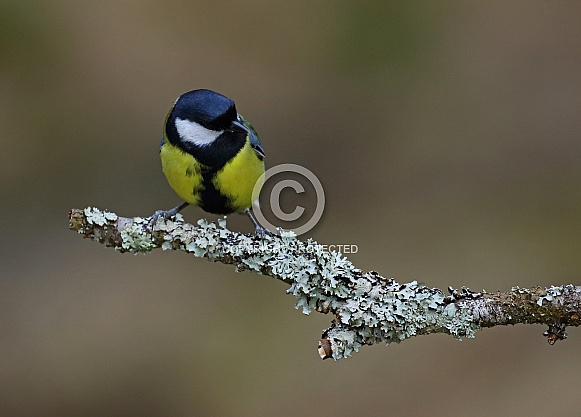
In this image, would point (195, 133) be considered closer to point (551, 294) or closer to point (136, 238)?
point (136, 238)

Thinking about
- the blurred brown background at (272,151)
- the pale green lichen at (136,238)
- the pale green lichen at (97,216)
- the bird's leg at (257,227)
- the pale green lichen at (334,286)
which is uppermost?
the blurred brown background at (272,151)

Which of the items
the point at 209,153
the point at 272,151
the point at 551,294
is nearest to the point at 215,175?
the point at 209,153

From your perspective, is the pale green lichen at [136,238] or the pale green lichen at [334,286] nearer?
the pale green lichen at [334,286]

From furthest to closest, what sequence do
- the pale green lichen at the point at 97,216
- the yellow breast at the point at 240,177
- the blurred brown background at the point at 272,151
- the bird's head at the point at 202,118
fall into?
the blurred brown background at the point at 272,151
the yellow breast at the point at 240,177
the bird's head at the point at 202,118
the pale green lichen at the point at 97,216

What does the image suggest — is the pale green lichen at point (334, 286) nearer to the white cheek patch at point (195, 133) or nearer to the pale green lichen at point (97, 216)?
the pale green lichen at point (97, 216)

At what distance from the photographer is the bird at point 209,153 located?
184cm

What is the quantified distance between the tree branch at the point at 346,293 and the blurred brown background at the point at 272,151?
5.25ft

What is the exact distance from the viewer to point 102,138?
4312 mm

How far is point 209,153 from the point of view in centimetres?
190

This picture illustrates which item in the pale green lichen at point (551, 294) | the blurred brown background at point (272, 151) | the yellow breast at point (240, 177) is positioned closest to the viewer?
the pale green lichen at point (551, 294)

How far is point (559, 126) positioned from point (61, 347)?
2850 millimetres

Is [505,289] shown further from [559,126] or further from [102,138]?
[102,138]

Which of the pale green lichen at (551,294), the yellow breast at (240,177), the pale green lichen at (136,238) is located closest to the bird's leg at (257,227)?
the yellow breast at (240,177)

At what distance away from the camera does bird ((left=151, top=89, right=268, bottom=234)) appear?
1838 millimetres
